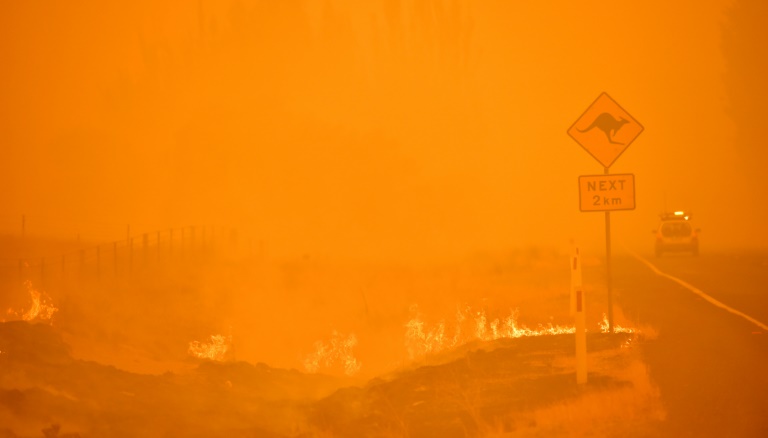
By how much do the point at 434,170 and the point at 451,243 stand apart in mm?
32274

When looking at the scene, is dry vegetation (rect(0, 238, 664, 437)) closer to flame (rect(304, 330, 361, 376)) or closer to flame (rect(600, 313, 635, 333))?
flame (rect(304, 330, 361, 376))

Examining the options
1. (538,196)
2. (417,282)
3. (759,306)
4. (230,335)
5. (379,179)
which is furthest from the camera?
(538,196)

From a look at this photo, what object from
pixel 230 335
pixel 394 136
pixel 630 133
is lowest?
pixel 230 335

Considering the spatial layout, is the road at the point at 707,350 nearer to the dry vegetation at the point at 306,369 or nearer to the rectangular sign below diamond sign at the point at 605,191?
the dry vegetation at the point at 306,369

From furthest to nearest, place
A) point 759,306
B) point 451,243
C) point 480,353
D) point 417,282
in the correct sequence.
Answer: point 451,243, point 417,282, point 759,306, point 480,353

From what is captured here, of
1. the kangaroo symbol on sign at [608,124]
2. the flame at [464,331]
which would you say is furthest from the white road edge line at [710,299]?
the kangaroo symbol on sign at [608,124]

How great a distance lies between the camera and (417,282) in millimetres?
29734

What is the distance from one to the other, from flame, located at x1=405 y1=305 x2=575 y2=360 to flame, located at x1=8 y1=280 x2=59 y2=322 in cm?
889

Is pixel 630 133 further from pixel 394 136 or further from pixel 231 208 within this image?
pixel 394 136

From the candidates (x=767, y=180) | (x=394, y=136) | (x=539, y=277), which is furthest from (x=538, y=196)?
(x=539, y=277)

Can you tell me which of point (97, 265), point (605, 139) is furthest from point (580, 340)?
point (97, 265)

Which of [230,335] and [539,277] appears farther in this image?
[539,277]

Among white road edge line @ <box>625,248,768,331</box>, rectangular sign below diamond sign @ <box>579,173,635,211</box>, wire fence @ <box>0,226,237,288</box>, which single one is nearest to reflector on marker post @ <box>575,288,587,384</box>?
rectangular sign below diamond sign @ <box>579,173,635,211</box>

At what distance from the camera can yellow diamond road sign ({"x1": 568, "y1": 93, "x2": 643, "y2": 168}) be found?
13.7 m
